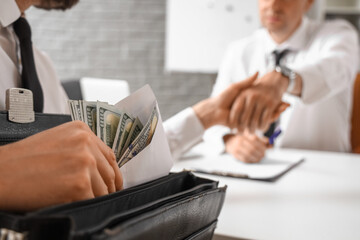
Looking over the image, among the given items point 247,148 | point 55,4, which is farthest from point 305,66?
point 55,4

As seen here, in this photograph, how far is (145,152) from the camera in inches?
19.4

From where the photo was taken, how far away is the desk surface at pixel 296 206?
2.21 ft

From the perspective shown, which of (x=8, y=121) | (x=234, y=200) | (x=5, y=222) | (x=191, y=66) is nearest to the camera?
(x=5, y=222)

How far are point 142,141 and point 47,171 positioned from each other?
0.48 feet

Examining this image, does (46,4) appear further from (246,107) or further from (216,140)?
(216,140)

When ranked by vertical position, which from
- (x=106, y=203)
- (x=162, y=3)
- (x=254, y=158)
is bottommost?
(x=254, y=158)

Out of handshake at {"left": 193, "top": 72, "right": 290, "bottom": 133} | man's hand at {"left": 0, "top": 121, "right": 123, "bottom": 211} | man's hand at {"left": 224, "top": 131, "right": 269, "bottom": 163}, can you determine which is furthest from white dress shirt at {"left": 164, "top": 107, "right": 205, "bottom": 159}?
man's hand at {"left": 0, "top": 121, "right": 123, "bottom": 211}

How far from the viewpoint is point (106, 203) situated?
1.28ft

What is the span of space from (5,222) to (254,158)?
101 centimetres

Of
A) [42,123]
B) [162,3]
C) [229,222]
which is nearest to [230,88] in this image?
[229,222]

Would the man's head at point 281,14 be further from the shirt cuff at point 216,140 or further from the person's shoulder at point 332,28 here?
the shirt cuff at point 216,140

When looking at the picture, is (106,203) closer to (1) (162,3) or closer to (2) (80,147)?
(2) (80,147)

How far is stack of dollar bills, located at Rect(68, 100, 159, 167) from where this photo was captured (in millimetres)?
481

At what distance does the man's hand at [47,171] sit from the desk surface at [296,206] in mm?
355
